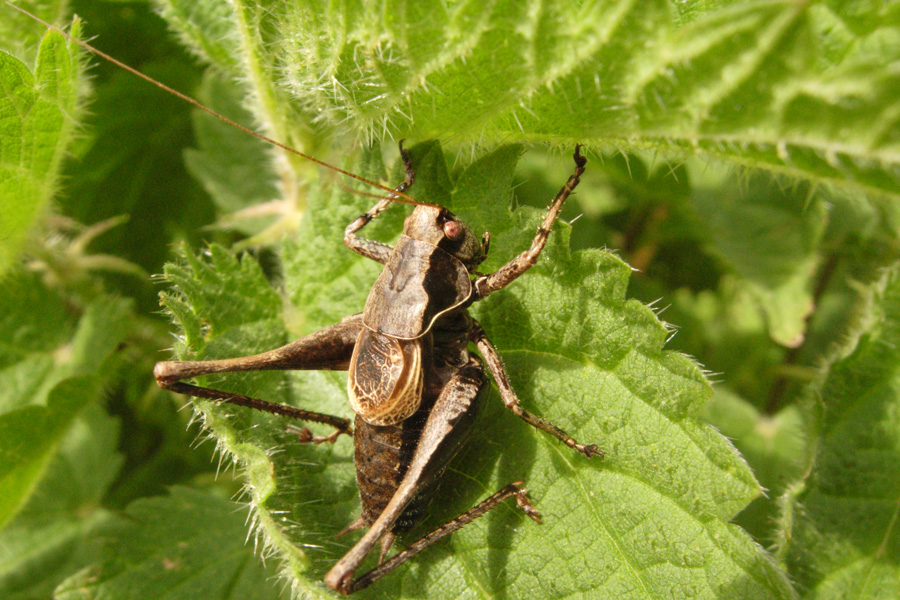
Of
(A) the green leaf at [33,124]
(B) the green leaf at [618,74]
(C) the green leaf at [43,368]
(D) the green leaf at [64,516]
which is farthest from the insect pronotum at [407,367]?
(D) the green leaf at [64,516]

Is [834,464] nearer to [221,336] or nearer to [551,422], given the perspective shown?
[551,422]

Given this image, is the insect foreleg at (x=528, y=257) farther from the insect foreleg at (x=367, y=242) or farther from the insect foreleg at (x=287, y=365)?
the insect foreleg at (x=287, y=365)

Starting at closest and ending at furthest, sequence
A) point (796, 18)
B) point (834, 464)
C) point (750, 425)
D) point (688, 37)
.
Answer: point (796, 18), point (688, 37), point (834, 464), point (750, 425)

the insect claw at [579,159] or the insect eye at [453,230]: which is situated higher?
the insect claw at [579,159]

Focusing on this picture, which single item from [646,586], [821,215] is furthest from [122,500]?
[821,215]

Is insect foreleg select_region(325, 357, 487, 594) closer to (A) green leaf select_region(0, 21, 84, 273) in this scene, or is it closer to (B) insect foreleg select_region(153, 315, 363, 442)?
(B) insect foreleg select_region(153, 315, 363, 442)

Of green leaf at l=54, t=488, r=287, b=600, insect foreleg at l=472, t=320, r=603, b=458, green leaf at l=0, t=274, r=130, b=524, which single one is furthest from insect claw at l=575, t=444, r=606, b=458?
green leaf at l=0, t=274, r=130, b=524
